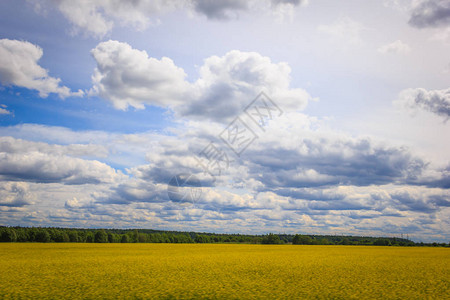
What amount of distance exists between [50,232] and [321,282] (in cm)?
17529

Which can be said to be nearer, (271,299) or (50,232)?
(271,299)

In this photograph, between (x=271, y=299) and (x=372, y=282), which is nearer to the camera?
(x=271, y=299)

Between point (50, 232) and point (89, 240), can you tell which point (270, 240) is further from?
point (50, 232)

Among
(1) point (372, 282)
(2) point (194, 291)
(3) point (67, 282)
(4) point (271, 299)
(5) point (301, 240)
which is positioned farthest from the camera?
(5) point (301, 240)

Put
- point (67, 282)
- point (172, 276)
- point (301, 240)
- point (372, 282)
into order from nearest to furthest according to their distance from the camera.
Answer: point (67, 282) → point (372, 282) → point (172, 276) → point (301, 240)

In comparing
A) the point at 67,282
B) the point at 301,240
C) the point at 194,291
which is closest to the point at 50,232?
the point at 301,240

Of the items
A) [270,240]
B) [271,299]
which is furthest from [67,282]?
[270,240]

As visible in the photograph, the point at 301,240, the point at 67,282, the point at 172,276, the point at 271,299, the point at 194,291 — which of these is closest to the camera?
the point at 271,299

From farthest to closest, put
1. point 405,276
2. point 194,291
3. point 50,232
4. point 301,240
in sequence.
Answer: point 301,240
point 50,232
point 405,276
point 194,291

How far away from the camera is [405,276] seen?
39.4 m

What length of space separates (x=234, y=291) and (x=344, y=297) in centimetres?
898

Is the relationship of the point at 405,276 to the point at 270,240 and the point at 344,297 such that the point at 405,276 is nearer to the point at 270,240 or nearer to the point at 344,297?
the point at 344,297

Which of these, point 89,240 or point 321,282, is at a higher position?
point 321,282

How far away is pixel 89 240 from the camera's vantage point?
7219 inches
